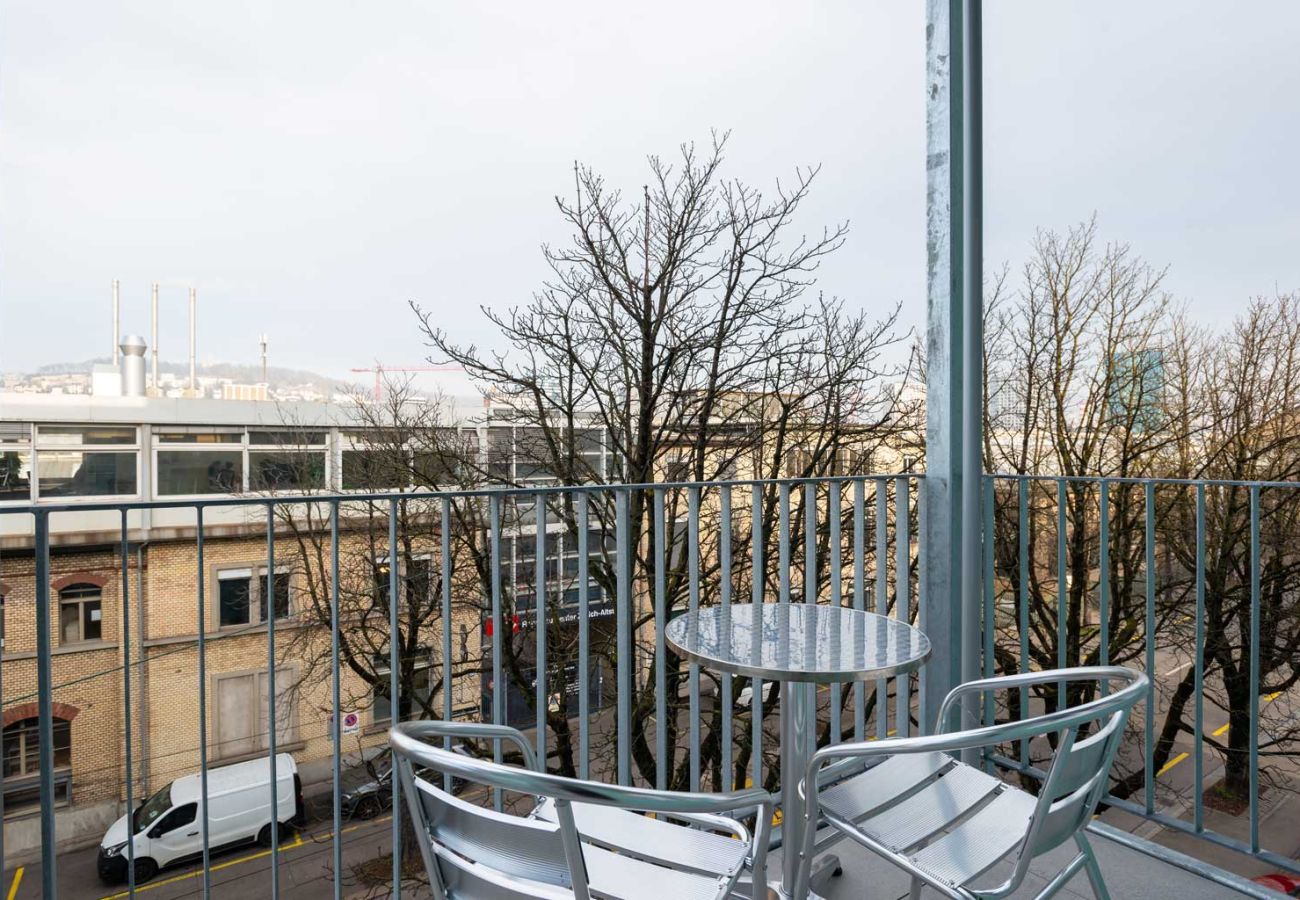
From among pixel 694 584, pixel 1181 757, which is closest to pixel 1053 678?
pixel 694 584

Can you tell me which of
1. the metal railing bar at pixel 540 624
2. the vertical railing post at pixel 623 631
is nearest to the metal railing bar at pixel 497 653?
the metal railing bar at pixel 540 624

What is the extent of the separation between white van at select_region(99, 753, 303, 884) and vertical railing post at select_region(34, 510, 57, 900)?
658 cm

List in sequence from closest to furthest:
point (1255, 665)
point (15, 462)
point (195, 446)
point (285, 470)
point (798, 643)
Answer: point (798, 643), point (1255, 665), point (15, 462), point (195, 446), point (285, 470)

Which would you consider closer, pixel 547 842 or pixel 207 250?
pixel 547 842

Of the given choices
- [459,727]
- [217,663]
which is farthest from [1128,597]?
[217,663]

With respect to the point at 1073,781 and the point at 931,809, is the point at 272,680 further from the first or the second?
the point at 1073,781

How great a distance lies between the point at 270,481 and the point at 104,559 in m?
4.51

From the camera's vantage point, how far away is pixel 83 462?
7387 millimetres

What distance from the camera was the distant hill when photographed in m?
8.99

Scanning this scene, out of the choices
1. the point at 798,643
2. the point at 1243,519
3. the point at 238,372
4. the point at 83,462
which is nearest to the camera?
the point at 798,643

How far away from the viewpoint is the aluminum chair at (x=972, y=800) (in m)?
1.19

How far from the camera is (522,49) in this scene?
10883mm

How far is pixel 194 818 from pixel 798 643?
390 inches

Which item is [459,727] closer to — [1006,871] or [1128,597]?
[1006,871]
